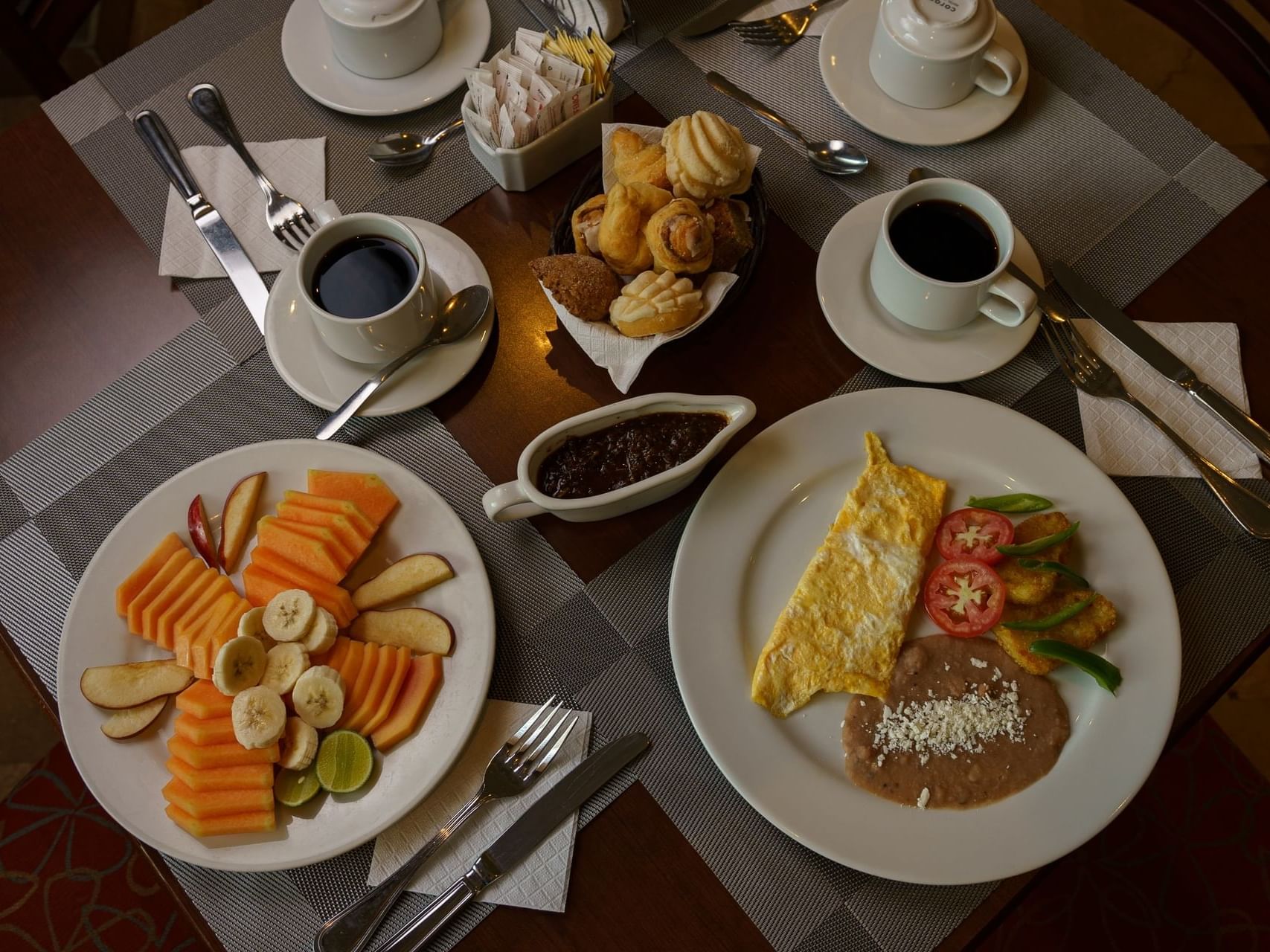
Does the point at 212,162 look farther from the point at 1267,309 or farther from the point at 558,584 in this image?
the point at 1267,309

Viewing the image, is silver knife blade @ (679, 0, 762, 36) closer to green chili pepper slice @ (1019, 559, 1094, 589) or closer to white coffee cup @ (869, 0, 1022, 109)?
white coffee cup @ (869, 0, 1022, 109)

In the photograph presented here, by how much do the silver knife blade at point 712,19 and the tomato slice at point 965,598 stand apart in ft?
3.55

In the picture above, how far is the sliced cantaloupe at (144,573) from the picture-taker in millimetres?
1293

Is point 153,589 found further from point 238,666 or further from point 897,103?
point 897,103

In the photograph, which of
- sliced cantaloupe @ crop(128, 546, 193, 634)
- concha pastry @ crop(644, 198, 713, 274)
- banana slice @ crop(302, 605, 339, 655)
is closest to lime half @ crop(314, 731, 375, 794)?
banana slice @ crop(302, 605, 339, 655)

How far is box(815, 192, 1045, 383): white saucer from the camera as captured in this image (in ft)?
4.78

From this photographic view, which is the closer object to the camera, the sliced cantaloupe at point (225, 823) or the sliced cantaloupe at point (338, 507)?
the sliced cantaloupe at point (225, 823)

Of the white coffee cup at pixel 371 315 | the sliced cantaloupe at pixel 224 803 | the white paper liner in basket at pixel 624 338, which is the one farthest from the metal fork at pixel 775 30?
the sliced cantaloupe at pixel 224 803

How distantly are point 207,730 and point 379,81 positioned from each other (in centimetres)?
114

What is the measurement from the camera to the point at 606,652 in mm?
1351

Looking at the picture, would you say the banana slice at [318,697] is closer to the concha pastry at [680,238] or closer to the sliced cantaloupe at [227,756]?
the sliced cantaloupe at [227,756]

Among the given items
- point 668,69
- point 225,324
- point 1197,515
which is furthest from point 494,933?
point 668,69

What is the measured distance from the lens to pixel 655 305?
4.50 ft

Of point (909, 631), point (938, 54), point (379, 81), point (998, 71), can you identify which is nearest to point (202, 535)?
point (379, 81)
